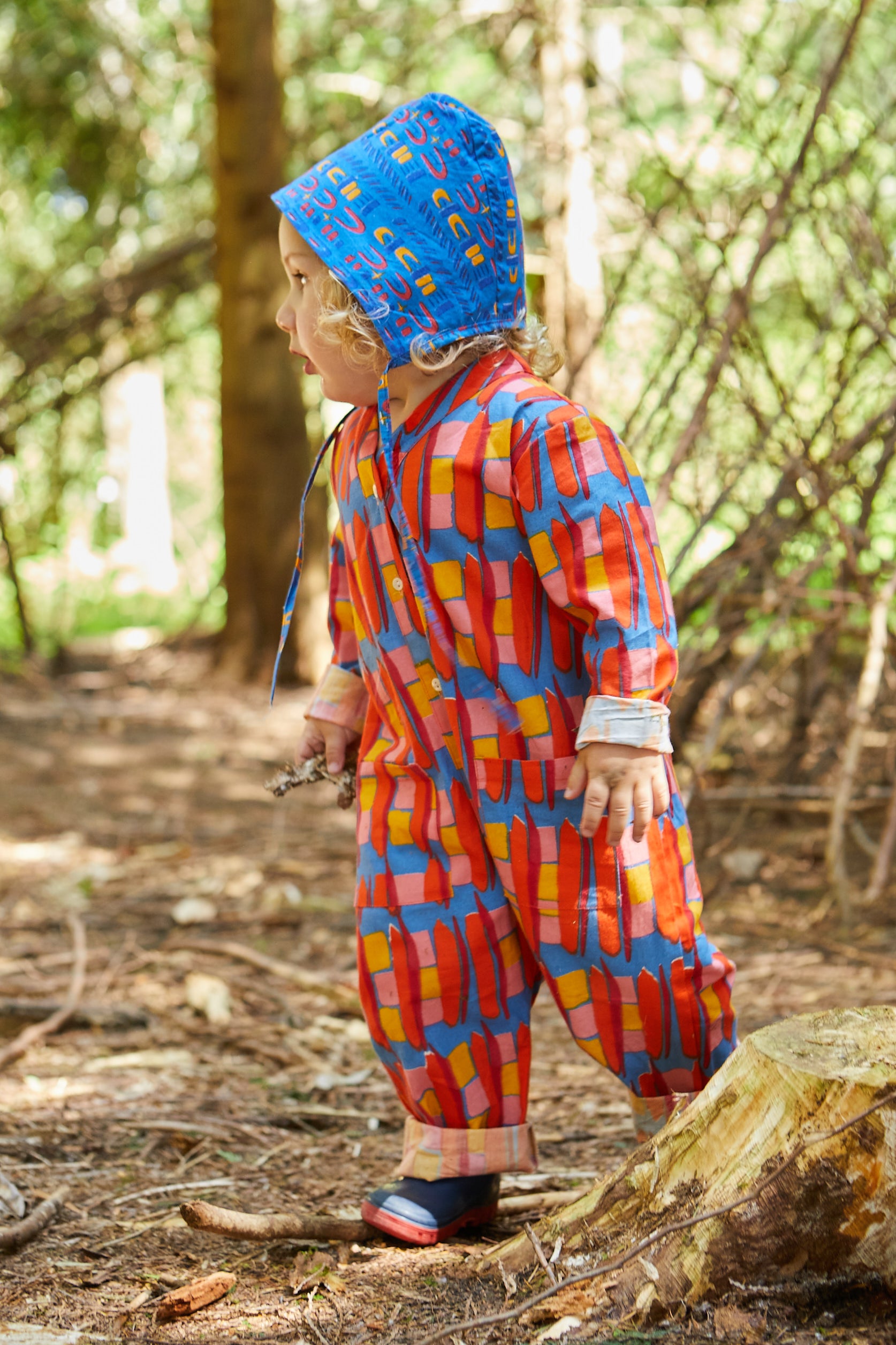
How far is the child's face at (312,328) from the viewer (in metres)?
1.57

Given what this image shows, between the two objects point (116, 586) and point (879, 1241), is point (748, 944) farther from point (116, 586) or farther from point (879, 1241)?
point (116, 586)

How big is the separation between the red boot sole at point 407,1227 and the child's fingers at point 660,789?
2.06ft

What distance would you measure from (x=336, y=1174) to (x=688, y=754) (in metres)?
2.20

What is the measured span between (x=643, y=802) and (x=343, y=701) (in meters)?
0.59

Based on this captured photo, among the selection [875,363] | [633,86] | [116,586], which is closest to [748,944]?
[875,363]

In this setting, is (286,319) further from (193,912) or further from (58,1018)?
(193,912)

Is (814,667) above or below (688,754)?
above

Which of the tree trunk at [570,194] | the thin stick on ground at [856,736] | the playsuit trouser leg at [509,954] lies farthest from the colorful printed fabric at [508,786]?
the tree trunk at [570,194]

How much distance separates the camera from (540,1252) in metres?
1.37

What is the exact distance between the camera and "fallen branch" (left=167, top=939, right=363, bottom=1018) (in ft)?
9.02

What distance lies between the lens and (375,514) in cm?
162

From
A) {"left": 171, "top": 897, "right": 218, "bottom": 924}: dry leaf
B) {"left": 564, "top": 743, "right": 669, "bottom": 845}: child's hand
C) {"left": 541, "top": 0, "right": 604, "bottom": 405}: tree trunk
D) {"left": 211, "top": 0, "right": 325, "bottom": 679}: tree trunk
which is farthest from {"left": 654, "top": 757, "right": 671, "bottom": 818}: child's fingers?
{"left": 211, "top": 0, "right": 325, "bottom": 679}: tree trunk

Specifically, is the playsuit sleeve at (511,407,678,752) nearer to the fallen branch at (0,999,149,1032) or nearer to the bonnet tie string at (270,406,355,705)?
the bonnet tie string at (270,406,355,705)

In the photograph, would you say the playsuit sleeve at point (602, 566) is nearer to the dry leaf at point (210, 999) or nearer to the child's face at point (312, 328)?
the child's face at point (312, 328)
